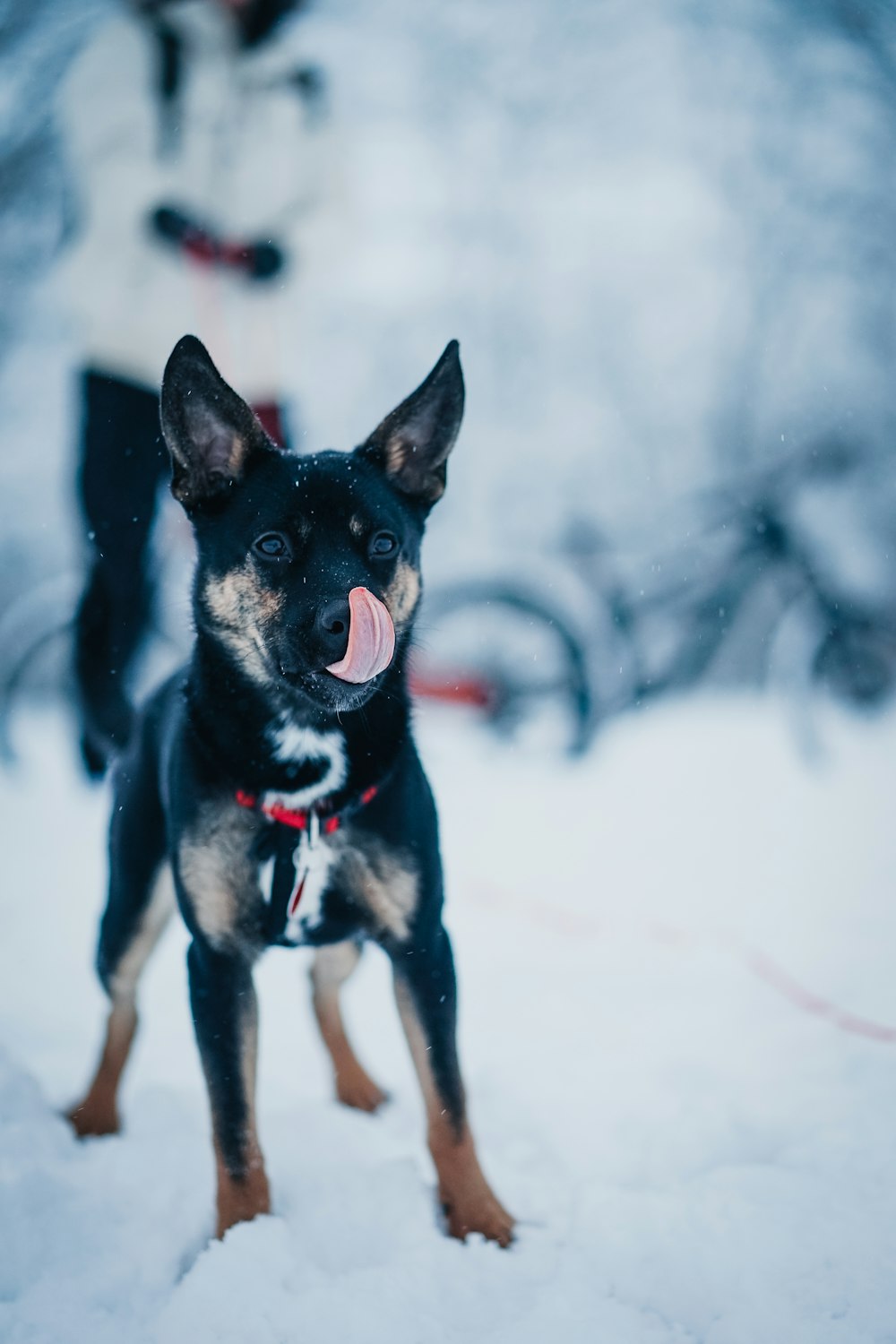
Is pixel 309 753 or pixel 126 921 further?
pixel 126 921

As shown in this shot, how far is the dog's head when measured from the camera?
5.06 ft

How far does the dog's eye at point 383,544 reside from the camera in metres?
1.71

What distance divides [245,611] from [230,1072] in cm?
85

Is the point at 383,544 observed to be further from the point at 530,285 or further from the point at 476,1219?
the point at 530,285

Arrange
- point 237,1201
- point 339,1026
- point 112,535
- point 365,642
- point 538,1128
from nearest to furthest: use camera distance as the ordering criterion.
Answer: point 365,642 < point 237,1201 < point 538,1128 < point 339,1026 < point 112,535

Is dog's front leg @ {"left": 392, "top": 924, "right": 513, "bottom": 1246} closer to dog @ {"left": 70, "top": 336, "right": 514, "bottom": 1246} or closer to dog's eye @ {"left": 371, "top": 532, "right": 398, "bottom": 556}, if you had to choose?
dog @ {"left": 70, "top": 336, "right": 514, "bottom": 1246}

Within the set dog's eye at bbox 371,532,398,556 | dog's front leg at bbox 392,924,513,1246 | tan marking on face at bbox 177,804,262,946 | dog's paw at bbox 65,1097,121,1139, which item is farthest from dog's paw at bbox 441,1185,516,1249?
dog's eye at bbox 371,532,398,556

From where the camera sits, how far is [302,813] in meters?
1.62

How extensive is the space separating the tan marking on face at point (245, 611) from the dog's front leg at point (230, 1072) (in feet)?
1.81

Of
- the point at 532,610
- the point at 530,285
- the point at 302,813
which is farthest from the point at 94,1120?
the point at 530,285

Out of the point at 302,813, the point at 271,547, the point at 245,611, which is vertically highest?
the point at 271,547

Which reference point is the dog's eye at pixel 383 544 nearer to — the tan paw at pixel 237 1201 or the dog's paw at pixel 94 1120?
the tan paw at pixel 237 1201

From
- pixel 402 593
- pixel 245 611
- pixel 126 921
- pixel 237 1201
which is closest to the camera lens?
pixel 237 1201

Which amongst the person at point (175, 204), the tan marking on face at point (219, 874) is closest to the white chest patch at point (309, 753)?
the tan marking on face at point (219, 874)
